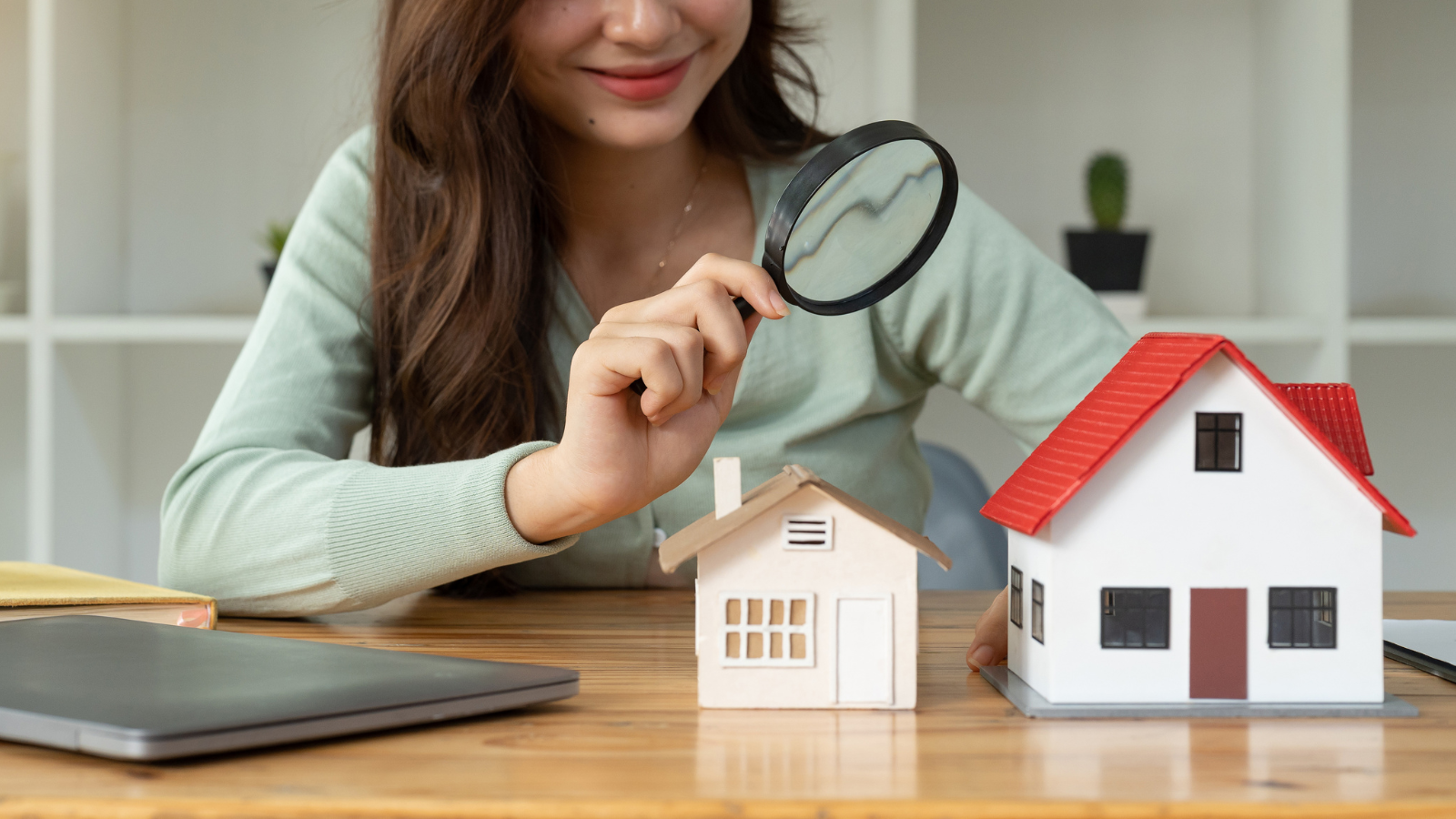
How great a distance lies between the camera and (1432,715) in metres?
0.56

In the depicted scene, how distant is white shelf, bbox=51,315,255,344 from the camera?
184cm

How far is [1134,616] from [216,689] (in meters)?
0.43

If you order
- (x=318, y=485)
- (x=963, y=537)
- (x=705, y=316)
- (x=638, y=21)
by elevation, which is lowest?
(x=963, y=537)

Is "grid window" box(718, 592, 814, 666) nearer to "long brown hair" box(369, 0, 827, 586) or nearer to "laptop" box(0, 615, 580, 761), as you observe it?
"laptop" box(0, 615, 580, 761)

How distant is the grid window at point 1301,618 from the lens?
21.7 inches

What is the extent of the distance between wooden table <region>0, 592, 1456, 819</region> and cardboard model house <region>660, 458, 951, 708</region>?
0.02 meters

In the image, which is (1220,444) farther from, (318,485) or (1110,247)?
(1110,247)

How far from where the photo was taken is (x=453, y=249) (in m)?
1.07

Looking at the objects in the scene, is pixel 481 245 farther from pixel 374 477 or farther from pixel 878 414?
Result: pixel 878 414

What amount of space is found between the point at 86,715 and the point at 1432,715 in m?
0.62

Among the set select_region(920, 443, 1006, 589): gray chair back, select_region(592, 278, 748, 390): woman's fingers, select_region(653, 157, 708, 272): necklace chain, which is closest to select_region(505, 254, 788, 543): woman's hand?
select_region(592, 278, 748, 390): woman's fingers

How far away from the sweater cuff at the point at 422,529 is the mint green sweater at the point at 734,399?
0.02 m

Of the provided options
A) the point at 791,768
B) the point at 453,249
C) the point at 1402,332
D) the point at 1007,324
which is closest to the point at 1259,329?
the point at 1402,332

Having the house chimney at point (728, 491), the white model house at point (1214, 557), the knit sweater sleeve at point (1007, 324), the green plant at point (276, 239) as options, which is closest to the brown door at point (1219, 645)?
the white model house at point (1214, 557)
